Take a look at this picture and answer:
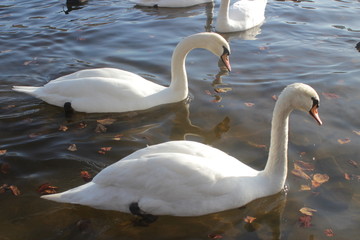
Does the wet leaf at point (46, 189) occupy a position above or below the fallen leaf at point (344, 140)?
above

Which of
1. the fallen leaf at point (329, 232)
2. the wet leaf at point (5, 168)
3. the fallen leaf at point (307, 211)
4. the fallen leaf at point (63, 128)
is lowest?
the fallen leaf at point (329, 232)

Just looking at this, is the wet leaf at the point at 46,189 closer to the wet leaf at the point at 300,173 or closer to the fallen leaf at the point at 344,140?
the wet leaf at the point at 300,173

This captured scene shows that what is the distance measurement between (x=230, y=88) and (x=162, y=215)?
436 cm

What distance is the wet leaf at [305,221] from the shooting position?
17.5ft

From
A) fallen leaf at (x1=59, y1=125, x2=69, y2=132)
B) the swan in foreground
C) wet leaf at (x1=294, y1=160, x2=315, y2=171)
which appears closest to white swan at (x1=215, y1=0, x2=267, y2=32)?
the swan in foreground

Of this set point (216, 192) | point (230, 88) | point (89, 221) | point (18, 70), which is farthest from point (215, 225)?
point (18, 70)

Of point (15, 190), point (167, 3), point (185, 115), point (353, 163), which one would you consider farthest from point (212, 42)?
point (167, 3)

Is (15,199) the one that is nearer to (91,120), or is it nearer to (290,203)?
(91,120)

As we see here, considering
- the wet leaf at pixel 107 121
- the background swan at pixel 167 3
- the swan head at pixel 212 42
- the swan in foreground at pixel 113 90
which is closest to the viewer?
the wet leaf at pixel 107 121

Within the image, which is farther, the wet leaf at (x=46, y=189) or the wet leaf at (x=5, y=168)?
the wet leaf at (x=5, y=168)

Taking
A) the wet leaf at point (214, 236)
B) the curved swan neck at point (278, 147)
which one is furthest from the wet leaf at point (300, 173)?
the wet leaf at point (214, 236)

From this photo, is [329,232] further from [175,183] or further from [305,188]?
[175,183]

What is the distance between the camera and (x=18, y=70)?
10.0m

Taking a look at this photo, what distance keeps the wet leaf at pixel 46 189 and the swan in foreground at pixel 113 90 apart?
216 centimetres
